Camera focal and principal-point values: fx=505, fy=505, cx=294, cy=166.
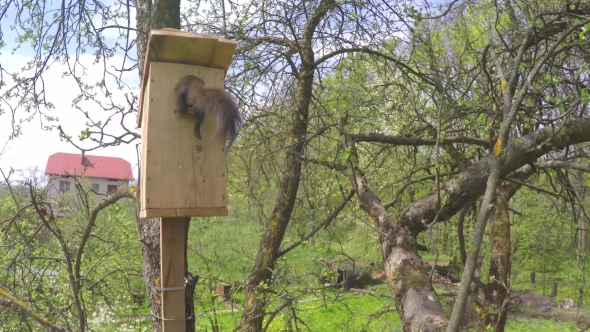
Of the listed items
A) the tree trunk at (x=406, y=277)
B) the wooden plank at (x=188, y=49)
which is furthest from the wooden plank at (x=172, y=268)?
the tree trunk at (x=406, y=277)

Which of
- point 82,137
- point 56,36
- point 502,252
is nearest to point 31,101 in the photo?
point 56,36

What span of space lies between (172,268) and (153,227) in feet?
2.16

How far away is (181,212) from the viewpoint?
82.1 inches

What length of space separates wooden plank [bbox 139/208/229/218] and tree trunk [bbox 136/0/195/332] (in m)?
0.52

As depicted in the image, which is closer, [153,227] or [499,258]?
[153,227]

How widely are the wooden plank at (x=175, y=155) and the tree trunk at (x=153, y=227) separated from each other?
0.55 m

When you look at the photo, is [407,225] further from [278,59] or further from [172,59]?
[278,59]

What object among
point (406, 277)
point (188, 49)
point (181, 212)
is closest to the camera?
point (181, 212)

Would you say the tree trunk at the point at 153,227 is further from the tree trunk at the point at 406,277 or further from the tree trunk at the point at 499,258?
the tree trunk at the point at 499,258

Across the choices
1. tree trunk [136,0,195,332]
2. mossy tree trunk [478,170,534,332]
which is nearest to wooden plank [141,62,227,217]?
tree trunk [136,0,195,332]

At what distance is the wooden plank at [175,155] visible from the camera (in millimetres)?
2088

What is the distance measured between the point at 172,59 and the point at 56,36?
1627 millimetres

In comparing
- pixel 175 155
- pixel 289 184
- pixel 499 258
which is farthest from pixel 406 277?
pixel 499 258

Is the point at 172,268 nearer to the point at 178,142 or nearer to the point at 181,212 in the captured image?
the point at 181,212
